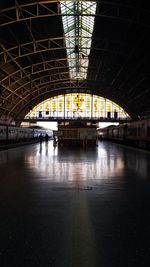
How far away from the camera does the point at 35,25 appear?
3631 cm

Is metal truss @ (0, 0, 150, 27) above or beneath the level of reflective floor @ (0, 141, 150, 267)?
above

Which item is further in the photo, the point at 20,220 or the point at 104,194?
the point at 104,194

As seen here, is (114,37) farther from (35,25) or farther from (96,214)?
(96,214)

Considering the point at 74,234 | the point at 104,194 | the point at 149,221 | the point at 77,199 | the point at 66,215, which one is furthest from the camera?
the point at 104,194

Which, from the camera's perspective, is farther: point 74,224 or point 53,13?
point 53,13

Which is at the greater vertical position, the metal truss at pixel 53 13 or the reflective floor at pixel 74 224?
Result: the metal truss at pixel 53 13

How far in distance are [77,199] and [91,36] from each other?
3727 centimetres

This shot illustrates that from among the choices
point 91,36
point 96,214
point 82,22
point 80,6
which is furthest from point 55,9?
point 96,214

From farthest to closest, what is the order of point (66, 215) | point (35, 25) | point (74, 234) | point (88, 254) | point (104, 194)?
point (35, 25), point (104, 194), point (66, 215), point (74, 234), point (88, 254)

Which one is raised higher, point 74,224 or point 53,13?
point 53,13

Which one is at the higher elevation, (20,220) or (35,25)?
(35,25)

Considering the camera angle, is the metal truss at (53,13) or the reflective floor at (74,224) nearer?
the reflective floor at (74,224)

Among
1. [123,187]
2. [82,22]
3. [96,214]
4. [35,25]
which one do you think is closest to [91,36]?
[82,22]

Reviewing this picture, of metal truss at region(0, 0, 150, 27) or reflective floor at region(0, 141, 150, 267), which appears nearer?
reflective floor at region(0, 141, 150, 267)
